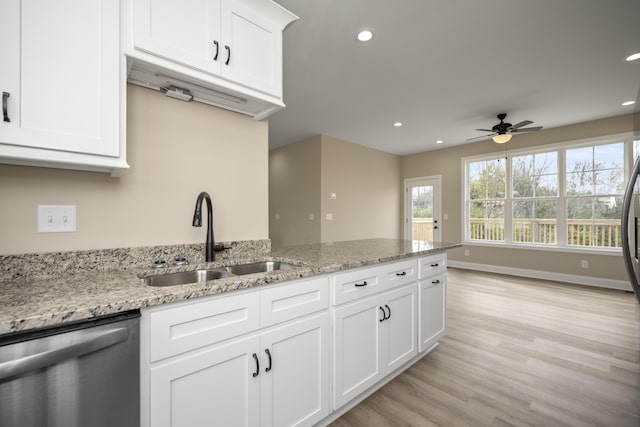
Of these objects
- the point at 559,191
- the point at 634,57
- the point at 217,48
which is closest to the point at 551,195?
the point at 559,191

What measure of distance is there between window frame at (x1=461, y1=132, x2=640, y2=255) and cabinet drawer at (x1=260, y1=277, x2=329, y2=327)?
504cm

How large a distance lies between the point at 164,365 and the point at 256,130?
151 centimetres

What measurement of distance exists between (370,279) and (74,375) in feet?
4.38

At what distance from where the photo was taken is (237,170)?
1.86 meters

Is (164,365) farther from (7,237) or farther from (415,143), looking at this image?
(415,143)

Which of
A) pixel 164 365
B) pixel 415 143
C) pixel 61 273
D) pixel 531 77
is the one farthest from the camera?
pixel 415 143

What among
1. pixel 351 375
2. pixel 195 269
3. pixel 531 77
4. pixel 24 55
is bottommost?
pixel 351 375

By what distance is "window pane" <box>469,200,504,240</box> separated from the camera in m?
5.47

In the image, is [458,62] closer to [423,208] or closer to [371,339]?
[371,339]

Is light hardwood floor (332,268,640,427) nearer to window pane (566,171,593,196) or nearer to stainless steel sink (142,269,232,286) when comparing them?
stainless steel sink (142,269,232,286)

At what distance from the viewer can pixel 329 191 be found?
17.0 feet

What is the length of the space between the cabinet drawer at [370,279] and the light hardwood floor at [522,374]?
73 cm

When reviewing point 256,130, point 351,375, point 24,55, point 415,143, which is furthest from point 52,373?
point 415,143

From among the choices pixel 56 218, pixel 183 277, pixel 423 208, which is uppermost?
pixel 423 208
